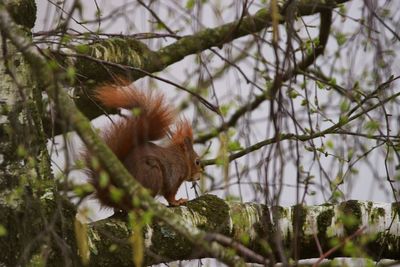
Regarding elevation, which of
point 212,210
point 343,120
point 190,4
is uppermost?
point 190,4

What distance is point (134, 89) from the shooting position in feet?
9.76

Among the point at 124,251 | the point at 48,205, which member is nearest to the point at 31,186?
the point at 48,205

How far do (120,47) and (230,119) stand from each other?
3.61 ft

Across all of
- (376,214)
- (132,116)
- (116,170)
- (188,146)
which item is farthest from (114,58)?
(116,170)

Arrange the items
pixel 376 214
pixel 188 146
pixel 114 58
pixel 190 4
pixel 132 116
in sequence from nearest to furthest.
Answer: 1. pixel 190 4
2. pixel 376 214
3. pixel 132 116
4. pixel 114 58
5. pixel 188 146

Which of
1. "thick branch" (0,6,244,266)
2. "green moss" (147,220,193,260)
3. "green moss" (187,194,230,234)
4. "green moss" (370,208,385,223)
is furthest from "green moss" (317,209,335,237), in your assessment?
"thick branch" (0,6,244,266)

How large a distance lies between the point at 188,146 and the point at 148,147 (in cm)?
43

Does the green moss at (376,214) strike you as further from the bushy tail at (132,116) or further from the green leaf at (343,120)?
the bushy tail at (132,116)

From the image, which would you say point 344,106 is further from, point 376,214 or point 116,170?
point 116,170

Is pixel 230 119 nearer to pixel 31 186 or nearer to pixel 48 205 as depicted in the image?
pixel 48 205

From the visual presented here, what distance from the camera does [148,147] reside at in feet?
10.9

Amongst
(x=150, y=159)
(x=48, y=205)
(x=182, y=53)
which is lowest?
(x=48, y=205)

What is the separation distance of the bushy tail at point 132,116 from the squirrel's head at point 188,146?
304 millimetres

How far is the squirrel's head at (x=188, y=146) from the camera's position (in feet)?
12.1
